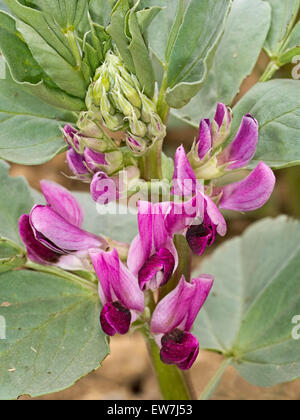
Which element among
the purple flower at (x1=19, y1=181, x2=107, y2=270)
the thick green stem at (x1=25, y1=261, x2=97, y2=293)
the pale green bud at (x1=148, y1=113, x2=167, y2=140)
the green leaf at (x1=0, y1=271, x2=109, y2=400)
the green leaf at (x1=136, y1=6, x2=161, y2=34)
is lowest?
the green leaf at (x1=0, y1=271, x2=109, y2=400)

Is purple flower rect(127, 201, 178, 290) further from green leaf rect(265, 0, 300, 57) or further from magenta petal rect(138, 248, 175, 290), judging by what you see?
green leaf rect(265, 0, 300, 57)

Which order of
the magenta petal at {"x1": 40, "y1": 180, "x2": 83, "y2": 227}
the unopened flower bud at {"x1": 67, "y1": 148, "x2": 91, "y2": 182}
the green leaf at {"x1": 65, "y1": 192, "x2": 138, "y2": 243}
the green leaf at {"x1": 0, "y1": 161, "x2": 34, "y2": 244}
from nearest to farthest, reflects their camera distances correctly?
the unopened flower bud at {"x1": 67, "y1": 148, "x2": 91, "y2": 182} < the magenta petal at {"x1": 40, "y1": 180, "x2": 83, "y2": 227} < the green leaf at {"x1": 0, "y1": 161, "x2": 34, "y2": 244} < the green leaf at {"x1": 65, "y1": 192, "x2": 138, "y2": 243}

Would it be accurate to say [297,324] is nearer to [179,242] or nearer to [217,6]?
[179,242]

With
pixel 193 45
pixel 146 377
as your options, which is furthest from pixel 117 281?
pixel 146 377

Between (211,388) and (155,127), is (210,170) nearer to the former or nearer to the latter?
(155,127)

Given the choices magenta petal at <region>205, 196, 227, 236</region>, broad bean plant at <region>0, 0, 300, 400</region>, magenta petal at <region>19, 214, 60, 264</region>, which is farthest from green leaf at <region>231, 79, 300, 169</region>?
magenta petal at <region>19, 214, 60, 264</region>

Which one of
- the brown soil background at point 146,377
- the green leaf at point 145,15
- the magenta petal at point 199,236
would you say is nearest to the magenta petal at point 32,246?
the magenta petal at point 199,236

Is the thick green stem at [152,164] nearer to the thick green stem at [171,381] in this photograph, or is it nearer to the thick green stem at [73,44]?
the thick green stem at [73,44]
